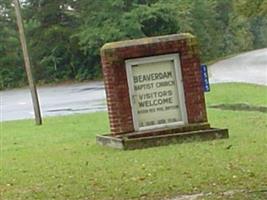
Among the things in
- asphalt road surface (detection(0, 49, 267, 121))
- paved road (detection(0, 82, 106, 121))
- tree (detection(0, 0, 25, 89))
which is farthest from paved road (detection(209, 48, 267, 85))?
tree (detection(0, 0, 25, 89))

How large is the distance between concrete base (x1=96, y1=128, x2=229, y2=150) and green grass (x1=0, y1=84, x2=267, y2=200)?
8.0 inches

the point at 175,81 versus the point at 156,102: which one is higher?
the point at 175,81

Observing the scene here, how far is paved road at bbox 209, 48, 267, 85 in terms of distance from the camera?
3060cm

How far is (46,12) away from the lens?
138 feet

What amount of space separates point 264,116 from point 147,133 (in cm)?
Answer: 438

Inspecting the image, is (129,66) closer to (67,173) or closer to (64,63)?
(67,173)

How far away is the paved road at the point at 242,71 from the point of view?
30.6 m

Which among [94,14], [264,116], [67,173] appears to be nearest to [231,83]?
[264,116]

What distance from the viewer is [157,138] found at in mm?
12031

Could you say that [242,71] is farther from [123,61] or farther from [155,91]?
[123,61]

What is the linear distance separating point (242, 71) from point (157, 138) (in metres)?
23.9

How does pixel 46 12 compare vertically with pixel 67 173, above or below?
above

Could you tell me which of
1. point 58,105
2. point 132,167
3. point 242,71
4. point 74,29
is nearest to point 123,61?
point 132,167

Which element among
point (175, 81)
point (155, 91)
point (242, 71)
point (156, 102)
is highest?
point (175, 81)
